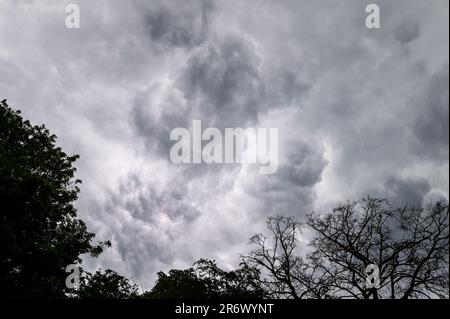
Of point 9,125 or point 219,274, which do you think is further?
point 219,274

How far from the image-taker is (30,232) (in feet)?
49.6

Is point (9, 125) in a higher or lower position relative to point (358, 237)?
higher

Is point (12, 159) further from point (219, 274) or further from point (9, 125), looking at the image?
point (219, 274)

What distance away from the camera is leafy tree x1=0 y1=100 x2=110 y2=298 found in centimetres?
1398

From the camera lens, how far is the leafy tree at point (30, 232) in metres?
14.0
